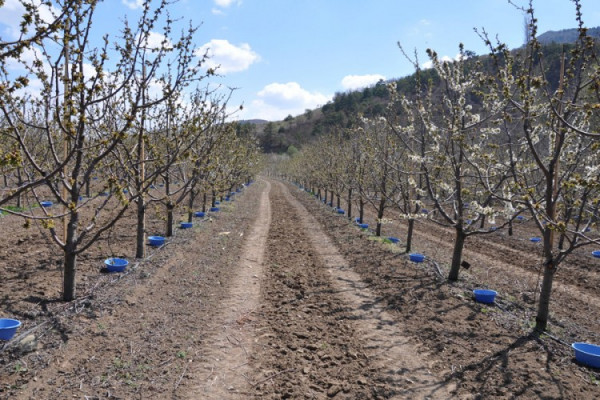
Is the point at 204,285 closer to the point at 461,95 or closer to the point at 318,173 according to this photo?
the point at 461,95

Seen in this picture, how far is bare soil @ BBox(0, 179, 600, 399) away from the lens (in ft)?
14.9

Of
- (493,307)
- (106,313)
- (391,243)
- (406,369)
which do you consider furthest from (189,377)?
(391,243)

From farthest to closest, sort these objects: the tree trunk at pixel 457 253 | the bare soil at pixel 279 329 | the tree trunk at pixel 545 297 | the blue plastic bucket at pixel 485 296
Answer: the tree trunk at pixel 457 253 < the blue plastic bucket at pixel 485 296 < the tree trunk at pixel 545 297 < the bare soil at pixel 279 329

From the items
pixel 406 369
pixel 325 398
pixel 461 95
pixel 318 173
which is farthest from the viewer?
pixel 318 173

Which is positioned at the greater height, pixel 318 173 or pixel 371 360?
pixel 318 173

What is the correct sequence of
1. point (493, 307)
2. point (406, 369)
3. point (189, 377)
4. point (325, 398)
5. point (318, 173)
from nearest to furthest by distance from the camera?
point (325, 398)
point (189, 377)
point (406, 369)
point (493, 307)
point (318, 173)

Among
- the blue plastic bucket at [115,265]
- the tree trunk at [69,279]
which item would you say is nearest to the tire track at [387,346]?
the blue plastic bucket at [115,265]

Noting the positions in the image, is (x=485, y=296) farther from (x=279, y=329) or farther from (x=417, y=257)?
(x=279, y=329)

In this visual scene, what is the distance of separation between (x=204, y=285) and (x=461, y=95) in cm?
660

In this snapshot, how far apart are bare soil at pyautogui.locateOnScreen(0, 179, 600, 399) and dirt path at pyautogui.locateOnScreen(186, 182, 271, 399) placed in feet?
0.08

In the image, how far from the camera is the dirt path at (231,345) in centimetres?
457

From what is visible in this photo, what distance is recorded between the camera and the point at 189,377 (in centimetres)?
473

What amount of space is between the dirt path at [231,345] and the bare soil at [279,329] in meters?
0.02

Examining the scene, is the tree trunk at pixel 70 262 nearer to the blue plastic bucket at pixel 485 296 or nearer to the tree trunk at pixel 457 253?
the blue plastic bucket at pixel 485 296
